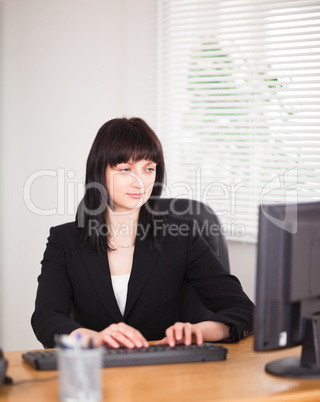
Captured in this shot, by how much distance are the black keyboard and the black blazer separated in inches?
15.0

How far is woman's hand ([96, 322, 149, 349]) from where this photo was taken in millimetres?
1899

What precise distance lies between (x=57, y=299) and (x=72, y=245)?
25cm

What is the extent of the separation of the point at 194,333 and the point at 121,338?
242 millimetres

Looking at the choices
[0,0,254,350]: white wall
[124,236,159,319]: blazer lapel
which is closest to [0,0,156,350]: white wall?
[0,0,254,350]: white wall

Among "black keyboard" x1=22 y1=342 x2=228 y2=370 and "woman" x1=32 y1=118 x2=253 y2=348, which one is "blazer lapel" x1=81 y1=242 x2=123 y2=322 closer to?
"woman" x1=32 y1=118 x2=253 y2=348

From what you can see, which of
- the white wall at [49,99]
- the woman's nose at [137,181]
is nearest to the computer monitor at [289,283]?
the woman's nose at [137,181]

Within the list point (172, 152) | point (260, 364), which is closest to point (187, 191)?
point (172, 152)

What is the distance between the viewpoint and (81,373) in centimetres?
145

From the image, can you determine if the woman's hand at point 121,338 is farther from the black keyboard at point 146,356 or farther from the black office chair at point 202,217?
the black office chair at point 202,217

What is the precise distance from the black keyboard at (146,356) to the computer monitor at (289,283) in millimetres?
196

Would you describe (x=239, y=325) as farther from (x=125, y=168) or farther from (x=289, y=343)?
(x=125, y=168)

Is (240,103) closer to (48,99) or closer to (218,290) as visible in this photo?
(48,99)

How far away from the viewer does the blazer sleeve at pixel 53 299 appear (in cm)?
210

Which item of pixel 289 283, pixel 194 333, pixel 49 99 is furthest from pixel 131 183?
pixel 49 99
